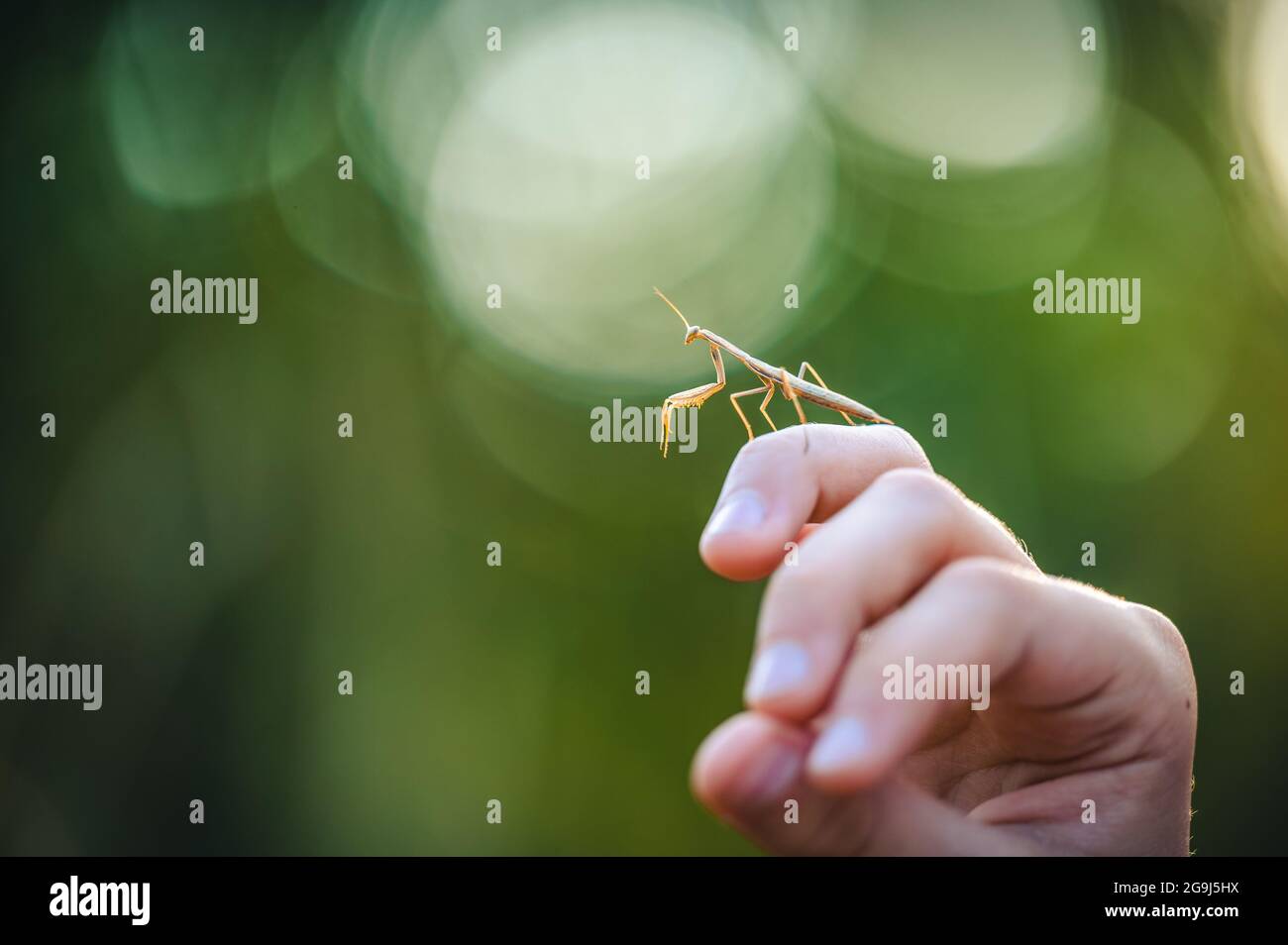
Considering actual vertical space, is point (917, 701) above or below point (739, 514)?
below

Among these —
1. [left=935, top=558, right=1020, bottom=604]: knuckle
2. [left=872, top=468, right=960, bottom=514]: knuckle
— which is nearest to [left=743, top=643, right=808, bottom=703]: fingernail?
[left=935, top=558, right=1020, bottom=604]: knuckle

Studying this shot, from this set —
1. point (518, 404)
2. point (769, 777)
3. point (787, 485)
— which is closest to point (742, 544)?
point (787, 485)

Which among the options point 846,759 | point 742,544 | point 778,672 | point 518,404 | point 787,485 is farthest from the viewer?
point 518,404

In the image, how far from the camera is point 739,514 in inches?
88.7

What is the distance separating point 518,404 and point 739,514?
655 cm

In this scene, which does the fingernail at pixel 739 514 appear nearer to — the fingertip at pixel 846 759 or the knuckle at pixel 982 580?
the knuckle at pixel 982 580

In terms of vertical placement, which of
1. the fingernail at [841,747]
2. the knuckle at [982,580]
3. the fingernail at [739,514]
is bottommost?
the fingernail at [841,747]

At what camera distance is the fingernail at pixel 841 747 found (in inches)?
59.6

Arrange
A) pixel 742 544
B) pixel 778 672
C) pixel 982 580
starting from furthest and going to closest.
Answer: pixel 742 544, pixel 982 580, pixel 778 672

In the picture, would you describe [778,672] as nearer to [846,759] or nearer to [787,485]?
[846,759]

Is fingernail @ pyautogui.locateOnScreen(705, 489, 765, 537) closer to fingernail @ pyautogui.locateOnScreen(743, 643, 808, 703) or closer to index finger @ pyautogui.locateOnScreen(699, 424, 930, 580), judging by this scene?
index finger @ pyautogui.locateOnScreen(699, 424, 930, 580)

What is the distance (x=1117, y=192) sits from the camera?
324 inches

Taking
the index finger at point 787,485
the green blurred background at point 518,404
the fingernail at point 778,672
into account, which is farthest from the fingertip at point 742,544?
the green blurred background at point 518,404

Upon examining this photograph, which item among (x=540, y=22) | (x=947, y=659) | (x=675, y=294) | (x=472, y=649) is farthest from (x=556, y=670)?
(x=540, y=22)
